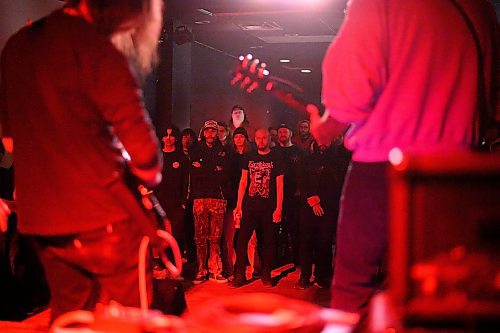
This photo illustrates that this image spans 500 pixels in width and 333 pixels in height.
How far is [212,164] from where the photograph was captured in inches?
301

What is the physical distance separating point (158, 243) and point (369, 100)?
0.73m

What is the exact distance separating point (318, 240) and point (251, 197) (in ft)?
2.99

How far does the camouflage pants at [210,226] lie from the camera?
764 centimetres

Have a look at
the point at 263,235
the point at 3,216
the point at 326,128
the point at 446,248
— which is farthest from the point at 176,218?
the point at 446,248

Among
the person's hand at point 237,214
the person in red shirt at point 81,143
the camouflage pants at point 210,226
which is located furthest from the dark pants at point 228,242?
the person in red shirt at point 81,143

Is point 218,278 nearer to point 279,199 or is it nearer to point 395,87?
point 279,199

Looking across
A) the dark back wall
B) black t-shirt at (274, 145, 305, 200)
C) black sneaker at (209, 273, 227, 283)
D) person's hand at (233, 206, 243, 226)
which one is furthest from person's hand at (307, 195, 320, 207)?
the dark back wall

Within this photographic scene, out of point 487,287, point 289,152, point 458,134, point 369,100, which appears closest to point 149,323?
point 487,287

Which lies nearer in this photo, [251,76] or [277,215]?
Answer: [251,76]

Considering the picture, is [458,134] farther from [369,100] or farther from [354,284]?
[354,284]

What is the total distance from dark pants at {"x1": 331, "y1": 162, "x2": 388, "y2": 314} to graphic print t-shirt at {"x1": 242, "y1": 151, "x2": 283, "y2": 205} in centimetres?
544

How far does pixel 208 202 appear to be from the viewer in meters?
7.63

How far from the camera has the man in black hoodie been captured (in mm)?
7605

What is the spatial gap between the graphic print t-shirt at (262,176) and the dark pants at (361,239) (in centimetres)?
544
